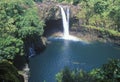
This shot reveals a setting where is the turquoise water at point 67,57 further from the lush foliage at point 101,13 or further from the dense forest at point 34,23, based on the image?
the lush foliage at point 101,13

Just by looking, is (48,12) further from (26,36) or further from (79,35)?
(26,36)

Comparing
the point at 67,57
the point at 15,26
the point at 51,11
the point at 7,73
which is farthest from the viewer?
the point at 51,11

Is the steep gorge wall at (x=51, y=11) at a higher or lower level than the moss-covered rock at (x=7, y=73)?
lower

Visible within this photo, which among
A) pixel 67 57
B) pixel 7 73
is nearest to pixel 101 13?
pixel 67 57

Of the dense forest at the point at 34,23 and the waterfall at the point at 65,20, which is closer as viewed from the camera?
the dense forest at the point at 34,23

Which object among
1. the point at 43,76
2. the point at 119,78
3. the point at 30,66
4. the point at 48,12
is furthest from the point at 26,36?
the point at 119,78

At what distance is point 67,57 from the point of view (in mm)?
50688

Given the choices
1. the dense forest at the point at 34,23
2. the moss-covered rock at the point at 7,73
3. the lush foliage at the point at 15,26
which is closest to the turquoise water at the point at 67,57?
the dense forest at the point at 34,23

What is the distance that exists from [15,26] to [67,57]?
9.95m

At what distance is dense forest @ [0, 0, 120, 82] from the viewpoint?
38675 millimetres

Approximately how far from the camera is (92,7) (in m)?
70.0

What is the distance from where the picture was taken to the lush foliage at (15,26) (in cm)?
4059

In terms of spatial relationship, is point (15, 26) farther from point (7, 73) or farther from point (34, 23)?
point (7, 73)

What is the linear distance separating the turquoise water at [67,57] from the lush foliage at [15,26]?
12.9 feet
